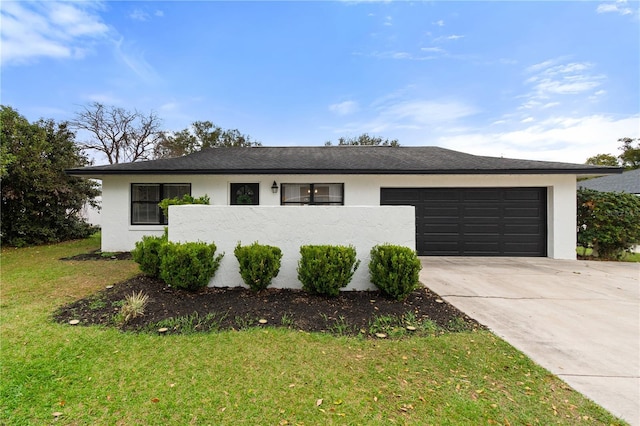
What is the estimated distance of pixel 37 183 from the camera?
9953 mm

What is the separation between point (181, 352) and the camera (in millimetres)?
2797

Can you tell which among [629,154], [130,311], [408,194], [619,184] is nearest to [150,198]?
[130,311]

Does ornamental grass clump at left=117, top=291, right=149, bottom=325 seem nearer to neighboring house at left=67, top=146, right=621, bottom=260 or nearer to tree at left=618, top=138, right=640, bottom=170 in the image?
neighboring house at left=67, top=146, right=621, bottom=260

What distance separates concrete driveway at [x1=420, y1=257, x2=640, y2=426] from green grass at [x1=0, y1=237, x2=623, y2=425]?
0.30 meters

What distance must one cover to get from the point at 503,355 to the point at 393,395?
1.49 metres

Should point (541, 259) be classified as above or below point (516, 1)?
below

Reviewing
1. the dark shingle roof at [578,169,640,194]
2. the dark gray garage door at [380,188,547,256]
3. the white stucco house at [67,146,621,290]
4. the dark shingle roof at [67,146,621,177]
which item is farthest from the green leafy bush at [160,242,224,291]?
the dark shingle roof at [578,169,640,194]

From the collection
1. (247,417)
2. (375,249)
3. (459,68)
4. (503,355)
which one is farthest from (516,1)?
(247,417)

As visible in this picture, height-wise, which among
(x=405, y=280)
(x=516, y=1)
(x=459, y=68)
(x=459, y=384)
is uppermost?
(x=516, y=1)

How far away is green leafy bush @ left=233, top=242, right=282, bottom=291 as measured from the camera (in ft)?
14.3

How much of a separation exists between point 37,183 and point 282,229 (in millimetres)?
11386

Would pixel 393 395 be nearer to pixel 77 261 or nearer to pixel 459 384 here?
pixel 459 384

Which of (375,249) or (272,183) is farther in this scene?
(272,183)

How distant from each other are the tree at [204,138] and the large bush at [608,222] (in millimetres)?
23404
